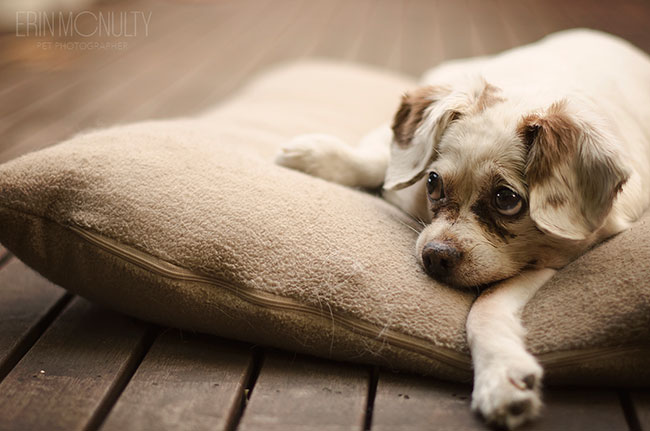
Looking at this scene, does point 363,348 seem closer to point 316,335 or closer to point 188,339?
point 316,335

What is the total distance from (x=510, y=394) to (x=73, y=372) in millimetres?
1132

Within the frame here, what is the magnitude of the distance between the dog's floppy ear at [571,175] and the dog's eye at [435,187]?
29 centimetres

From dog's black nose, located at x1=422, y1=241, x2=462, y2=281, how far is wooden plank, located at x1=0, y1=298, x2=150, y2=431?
861 mm

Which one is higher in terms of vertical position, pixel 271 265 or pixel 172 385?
pixel 271 265

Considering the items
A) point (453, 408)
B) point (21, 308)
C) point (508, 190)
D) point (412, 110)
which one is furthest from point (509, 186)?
point (21, 308)

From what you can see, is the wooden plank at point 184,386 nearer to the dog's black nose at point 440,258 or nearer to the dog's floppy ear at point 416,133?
the dog's black nose at point 440,258

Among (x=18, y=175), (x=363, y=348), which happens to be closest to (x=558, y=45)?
(x=363, y=348)

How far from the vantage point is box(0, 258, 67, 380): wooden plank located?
193 cm

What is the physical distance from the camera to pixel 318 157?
2389mm

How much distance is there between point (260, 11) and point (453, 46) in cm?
282

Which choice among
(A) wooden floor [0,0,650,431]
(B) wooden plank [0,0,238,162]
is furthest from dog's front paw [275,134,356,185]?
(B) wooden plank [0,0,238,162]

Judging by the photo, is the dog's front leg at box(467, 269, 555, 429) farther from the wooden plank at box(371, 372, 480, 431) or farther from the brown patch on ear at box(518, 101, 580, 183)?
the brown patch on ear at box(518, 101, 580, 183)

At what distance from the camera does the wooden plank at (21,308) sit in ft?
6.34

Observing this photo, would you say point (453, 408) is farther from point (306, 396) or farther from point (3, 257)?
point (3, 257)
